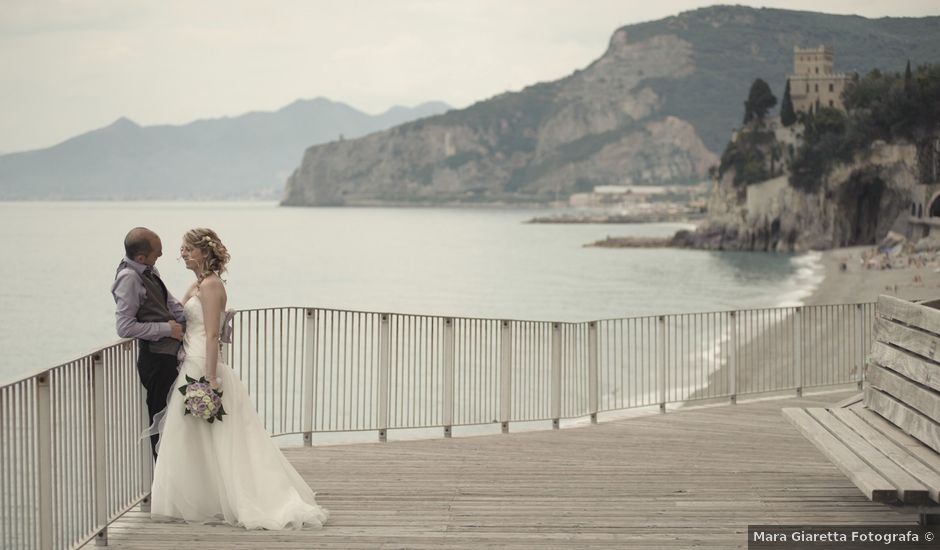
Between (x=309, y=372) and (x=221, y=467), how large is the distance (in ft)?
9.72

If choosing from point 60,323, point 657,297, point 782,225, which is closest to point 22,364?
point 60,323

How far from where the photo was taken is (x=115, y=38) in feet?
629

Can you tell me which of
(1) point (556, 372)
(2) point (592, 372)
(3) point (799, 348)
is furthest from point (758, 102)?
(1) point (556, 372)

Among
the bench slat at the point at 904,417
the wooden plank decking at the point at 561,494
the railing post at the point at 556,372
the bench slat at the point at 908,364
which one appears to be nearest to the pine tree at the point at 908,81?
the railing post at the point at 556,372

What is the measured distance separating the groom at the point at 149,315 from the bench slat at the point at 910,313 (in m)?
4.37

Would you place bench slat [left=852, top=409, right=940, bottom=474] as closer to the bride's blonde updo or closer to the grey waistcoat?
the bride's blonde updo

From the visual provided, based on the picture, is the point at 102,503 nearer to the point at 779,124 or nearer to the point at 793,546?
the point at 793,546

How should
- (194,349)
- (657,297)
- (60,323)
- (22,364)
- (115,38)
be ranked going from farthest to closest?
(115,38)
(657,297)
(60,323)
(22,364)
(194,349)

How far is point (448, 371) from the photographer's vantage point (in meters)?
11.1

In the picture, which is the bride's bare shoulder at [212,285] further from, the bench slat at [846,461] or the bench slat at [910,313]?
the bench slat at [910,313]

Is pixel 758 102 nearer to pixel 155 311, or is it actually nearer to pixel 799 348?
pixel 799 348

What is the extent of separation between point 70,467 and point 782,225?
11451cm

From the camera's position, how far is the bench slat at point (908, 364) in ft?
21.8

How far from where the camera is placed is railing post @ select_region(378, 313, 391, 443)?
10.5 meters
